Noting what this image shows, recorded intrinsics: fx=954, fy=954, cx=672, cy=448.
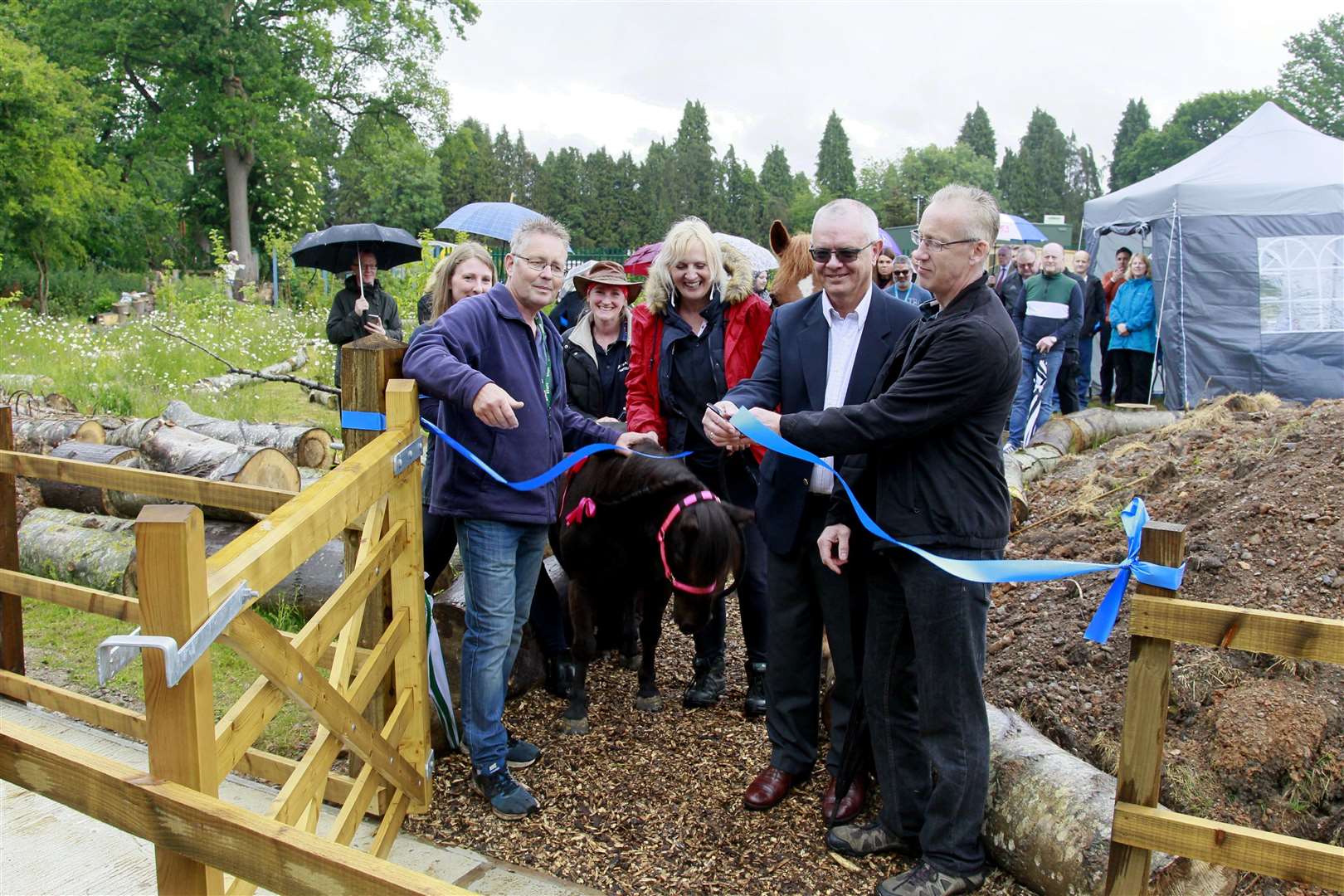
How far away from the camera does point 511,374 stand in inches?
132

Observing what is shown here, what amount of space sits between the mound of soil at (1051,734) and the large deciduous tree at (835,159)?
87.9 m

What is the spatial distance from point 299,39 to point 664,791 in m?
38.3

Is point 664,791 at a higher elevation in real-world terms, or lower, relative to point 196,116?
lower

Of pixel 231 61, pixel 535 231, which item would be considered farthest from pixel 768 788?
pixel 231 61

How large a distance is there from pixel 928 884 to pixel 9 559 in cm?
410

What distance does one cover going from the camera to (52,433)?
7.22 metres

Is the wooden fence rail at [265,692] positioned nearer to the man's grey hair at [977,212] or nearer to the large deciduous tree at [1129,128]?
the man's grey hair at [977,212]

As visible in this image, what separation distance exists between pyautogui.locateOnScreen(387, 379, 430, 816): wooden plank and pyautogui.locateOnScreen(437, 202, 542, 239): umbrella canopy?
5.85 m

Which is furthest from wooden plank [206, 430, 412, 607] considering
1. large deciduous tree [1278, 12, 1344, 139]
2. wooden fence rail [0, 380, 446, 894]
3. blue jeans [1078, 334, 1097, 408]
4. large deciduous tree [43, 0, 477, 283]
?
large deciduous tree [1278, 12, 1344, 139]

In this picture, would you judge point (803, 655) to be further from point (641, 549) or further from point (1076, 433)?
point (1076, 433)

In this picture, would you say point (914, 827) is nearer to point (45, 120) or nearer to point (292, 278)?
point (292, 278)

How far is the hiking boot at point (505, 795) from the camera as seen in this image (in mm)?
3400

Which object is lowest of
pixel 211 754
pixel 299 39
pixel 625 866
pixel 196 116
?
pixel 625 866

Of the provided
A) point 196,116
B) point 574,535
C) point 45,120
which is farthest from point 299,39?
point 574,535
